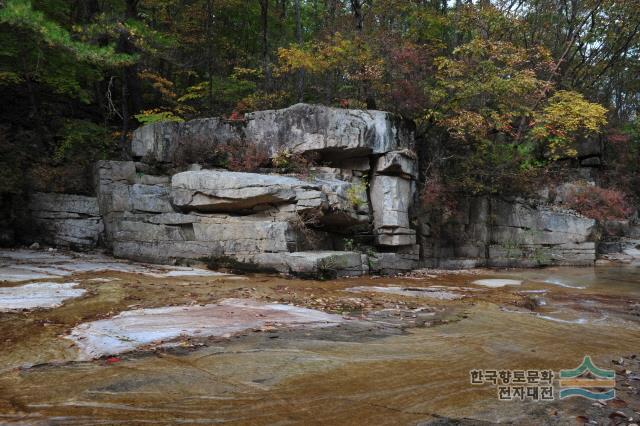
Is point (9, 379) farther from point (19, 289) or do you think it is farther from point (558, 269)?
point (558, 269)

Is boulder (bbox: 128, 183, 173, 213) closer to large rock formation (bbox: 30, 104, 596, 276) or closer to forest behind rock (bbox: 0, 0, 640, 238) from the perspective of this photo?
large rock formation (bbox: 30, 104, 596, 276)

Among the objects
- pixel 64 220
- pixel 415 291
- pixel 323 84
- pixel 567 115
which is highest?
pixel 323 84

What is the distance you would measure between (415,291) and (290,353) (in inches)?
200

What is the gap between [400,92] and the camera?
14.5m

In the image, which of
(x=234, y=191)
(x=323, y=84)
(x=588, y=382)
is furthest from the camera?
(x=323, y=84)

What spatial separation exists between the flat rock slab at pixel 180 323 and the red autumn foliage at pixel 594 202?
14.3m

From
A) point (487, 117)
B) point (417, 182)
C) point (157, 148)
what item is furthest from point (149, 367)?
point (487, 117)

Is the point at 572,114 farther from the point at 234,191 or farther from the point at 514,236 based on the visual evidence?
the point at 234,191

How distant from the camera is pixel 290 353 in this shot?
3.82 m

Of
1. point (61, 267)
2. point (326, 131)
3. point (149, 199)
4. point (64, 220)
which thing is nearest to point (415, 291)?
point (326, 131)

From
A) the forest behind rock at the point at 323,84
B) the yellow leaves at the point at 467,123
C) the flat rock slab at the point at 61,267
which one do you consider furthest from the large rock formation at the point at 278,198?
the yellow leaves at the point at 467,123

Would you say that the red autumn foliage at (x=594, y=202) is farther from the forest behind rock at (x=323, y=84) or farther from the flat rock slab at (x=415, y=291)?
the flat rock slab at (x=415, y=291)

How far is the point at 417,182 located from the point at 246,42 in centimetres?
1086

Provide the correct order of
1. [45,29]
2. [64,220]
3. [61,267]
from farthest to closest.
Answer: [64,220] → [61,267] → [45,29]
